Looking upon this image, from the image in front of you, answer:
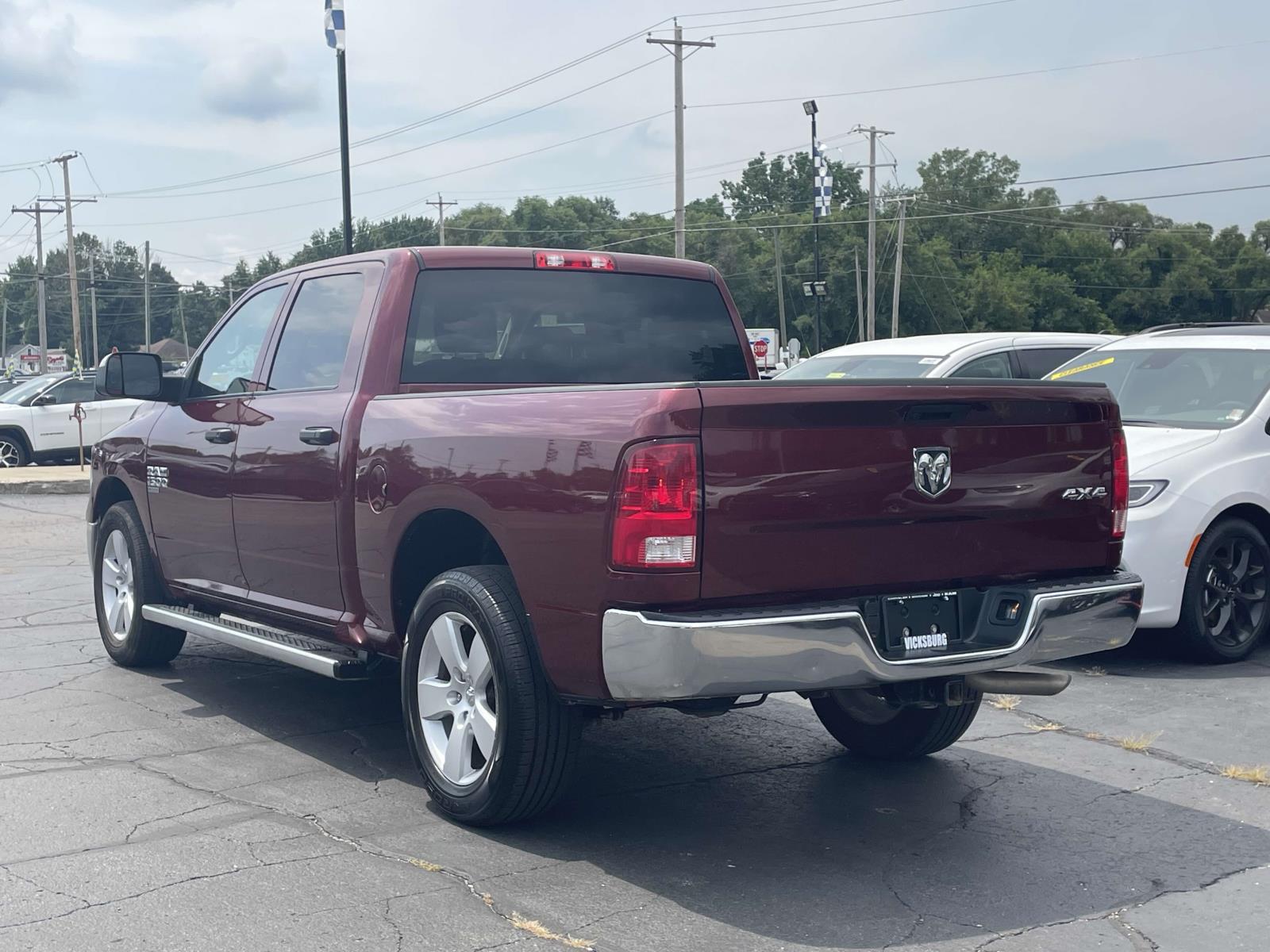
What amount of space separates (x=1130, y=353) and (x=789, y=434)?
559 cm

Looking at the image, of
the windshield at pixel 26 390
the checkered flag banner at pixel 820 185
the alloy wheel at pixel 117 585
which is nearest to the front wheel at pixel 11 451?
the windshield at pixel 26 390

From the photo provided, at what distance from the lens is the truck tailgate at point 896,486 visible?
393 centimetres

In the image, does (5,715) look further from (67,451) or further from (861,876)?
(67,451)

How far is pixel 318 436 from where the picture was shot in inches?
213

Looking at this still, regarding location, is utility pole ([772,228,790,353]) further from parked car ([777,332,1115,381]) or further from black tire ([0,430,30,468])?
parked car ([777,332,1115,381])

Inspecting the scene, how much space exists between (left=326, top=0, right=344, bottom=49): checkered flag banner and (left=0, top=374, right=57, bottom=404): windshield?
754 cm

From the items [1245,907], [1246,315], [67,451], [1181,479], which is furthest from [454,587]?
[1246,315]

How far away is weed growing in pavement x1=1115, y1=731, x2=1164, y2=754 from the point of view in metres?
5.80

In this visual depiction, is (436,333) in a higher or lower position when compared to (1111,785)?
higher

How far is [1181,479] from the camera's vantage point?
24.2ft

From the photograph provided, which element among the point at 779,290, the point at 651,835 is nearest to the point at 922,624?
the point at 651,835

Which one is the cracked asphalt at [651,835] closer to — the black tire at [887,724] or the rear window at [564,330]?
the black tire at [887,724]

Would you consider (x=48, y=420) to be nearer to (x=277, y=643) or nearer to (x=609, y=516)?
(x=277, y=643)

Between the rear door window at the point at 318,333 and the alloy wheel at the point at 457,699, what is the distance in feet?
4.52
